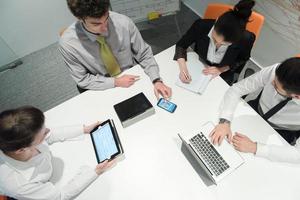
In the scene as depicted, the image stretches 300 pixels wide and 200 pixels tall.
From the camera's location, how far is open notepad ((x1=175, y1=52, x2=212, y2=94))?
134cm

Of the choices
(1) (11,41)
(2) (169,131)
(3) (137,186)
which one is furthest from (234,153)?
(1) (11,41)

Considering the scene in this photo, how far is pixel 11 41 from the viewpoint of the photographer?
255 cm

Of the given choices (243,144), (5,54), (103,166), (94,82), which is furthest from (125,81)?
(5,54)

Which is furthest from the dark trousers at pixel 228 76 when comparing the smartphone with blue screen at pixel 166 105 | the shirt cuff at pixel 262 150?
the shirt cuff at pixel 262 150

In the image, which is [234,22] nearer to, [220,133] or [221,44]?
[221,44]

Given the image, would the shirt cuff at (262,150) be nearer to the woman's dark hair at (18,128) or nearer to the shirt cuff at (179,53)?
the shirt cuff at (179,53)

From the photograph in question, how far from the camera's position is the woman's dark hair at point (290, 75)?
3.30ft

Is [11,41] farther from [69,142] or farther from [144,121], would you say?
[144,121]

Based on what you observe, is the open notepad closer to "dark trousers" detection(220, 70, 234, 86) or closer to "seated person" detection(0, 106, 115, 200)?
"dark trousers" detection(220, 70, 234, 86)

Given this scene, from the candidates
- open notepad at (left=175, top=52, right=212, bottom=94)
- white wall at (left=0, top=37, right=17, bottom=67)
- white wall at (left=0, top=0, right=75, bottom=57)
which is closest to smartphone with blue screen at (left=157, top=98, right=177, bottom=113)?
open notepad at (left=175, top=52, right=212, bottom=94)

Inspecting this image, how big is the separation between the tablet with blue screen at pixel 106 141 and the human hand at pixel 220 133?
454 mm

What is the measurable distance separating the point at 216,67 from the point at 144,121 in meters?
0.62

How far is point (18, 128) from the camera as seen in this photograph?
0.90 meters

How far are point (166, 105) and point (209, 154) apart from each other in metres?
0.36
